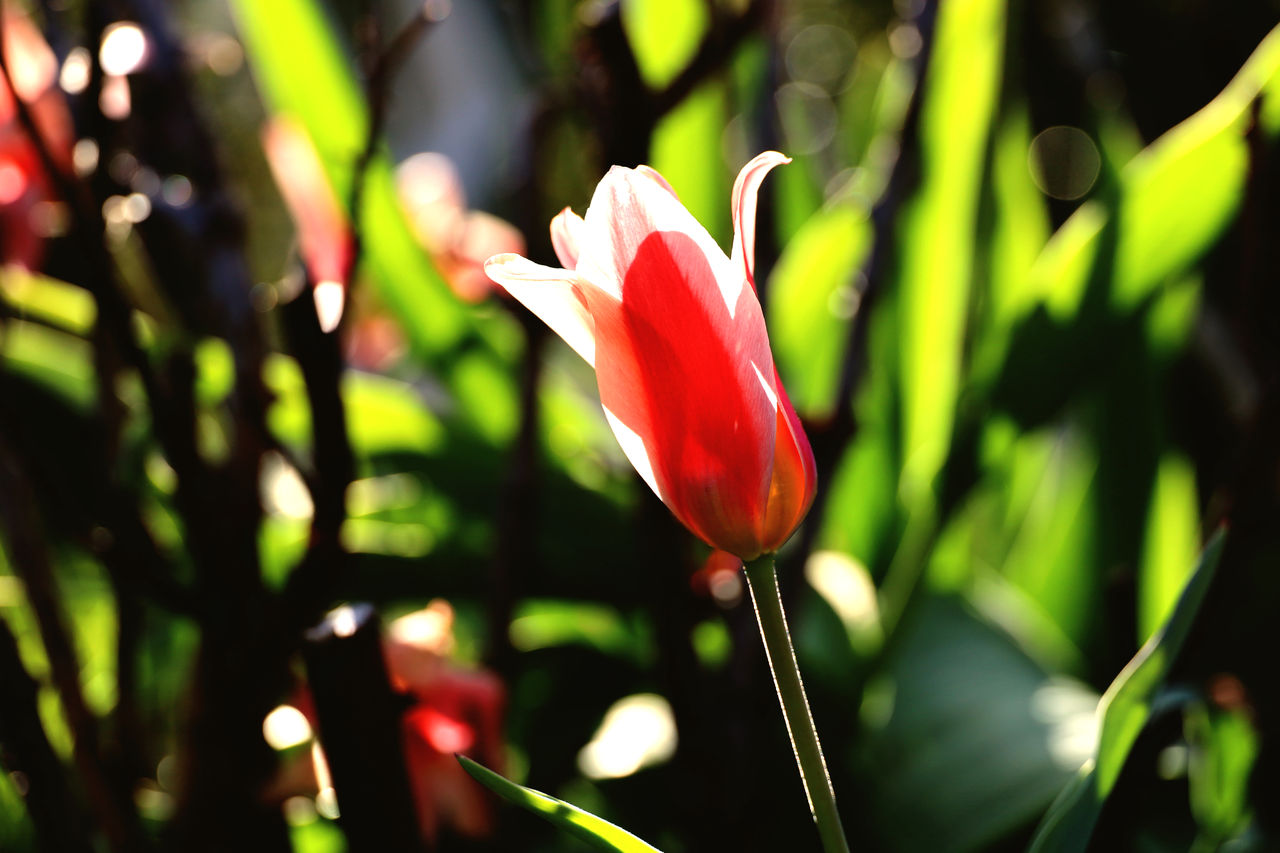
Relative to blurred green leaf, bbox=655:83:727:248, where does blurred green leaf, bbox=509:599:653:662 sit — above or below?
below

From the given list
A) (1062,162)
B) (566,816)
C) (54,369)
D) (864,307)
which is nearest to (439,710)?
(566,816)

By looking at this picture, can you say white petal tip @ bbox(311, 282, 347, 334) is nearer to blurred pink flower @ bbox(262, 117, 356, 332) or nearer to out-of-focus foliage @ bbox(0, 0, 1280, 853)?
out-of-focus foliage @ bbox(0, 0, 1280, 853)

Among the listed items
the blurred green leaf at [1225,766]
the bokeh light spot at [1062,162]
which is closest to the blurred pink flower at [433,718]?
the blurred green leaf at [1225,766]

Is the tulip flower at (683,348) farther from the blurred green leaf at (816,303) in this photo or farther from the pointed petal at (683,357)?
the blurred green leaf at (816,303)

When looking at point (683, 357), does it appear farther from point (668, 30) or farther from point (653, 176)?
point (668, 30)

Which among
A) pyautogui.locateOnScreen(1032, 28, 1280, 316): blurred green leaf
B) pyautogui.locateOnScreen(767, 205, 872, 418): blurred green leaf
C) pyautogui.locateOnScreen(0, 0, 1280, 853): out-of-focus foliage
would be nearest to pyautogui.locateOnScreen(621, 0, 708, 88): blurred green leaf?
pyautogui.locateOnScreen(0, 0, 1280, 853): out-of-focus foliage

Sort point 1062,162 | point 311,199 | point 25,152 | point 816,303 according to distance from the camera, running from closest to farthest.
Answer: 1. point 25,152
2. point 311,199
3. point 816,303
4. point 1062,162

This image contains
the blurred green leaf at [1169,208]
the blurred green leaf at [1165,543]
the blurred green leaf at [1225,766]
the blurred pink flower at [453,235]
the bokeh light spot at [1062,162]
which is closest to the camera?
the blurred green leaf at [1225,766]
